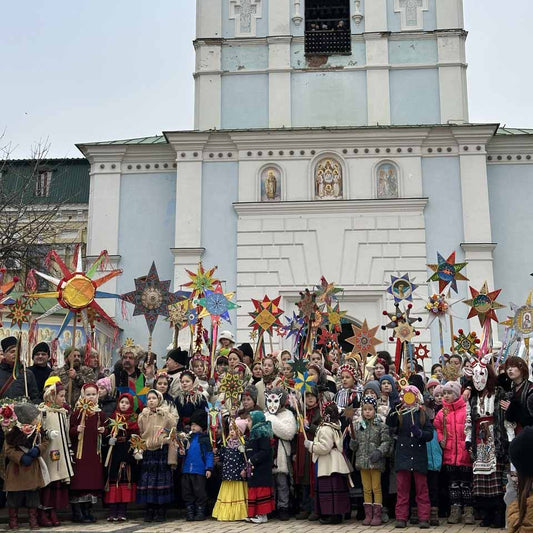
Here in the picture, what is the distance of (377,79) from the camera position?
810 inches

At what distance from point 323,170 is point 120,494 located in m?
12.0

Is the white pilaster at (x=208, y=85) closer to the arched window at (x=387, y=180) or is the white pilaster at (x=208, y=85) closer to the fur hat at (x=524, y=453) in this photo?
the arched window at (x=387, y=180)

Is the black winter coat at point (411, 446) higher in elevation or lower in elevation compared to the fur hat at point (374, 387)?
lower

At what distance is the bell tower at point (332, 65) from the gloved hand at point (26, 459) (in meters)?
13.0

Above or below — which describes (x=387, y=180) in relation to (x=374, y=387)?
above

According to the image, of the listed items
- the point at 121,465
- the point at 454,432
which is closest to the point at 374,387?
the point at 454,432

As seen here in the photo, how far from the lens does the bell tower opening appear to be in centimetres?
2102

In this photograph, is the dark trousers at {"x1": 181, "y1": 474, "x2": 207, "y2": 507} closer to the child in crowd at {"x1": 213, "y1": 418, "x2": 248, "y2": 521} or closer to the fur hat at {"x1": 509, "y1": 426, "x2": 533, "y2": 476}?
the child in crowd at {"x1": 213, "y1": 418, "x2": 248, "y2": 521}

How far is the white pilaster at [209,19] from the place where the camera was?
831 inches

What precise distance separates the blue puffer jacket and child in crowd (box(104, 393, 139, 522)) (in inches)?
25.0

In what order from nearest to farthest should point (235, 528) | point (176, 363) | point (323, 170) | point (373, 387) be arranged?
point (235, 528), point (373, 387), point (176, 363), point (323, 170)

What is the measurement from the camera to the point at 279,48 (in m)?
20.9

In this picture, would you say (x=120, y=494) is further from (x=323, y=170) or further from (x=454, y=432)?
(x=323, y=170)

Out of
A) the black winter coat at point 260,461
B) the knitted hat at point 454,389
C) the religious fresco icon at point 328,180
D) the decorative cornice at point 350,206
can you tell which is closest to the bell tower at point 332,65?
the religious fresco icon at point 328,180
